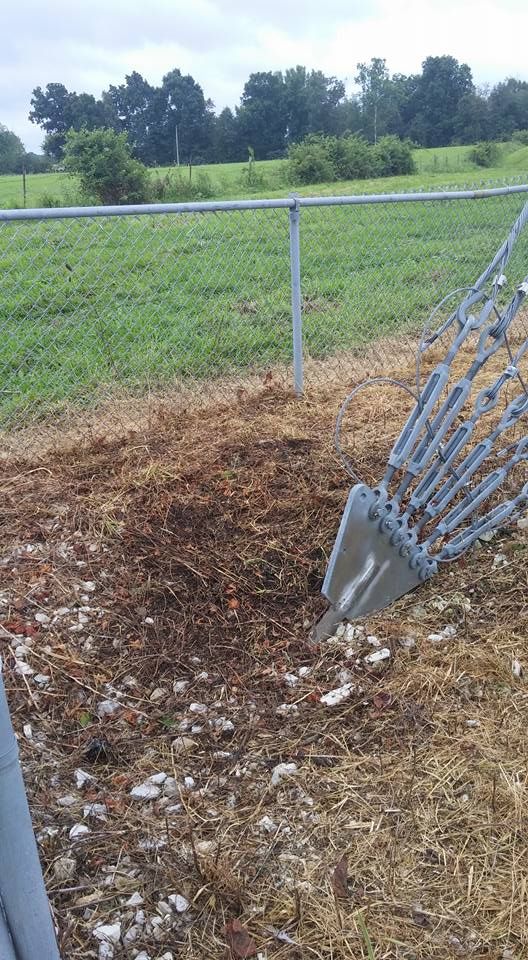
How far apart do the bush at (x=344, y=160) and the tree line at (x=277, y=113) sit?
20178 mm

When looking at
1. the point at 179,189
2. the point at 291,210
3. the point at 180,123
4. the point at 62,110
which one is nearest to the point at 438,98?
the point at 180,123

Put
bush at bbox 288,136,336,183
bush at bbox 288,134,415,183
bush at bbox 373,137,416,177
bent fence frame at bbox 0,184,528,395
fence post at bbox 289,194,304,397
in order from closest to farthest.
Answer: bent fence frame at bbox 0,184,528,395
fence post at bbox 289,194,304,397
bush at bbox 288,136,336,183
bush at bbox 288,134,415,183
bush at bbox 373,137,416,177

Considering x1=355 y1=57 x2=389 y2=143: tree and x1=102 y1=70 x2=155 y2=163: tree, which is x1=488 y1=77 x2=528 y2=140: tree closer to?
x1=355 y1=57 x2=389 y2=143: tree

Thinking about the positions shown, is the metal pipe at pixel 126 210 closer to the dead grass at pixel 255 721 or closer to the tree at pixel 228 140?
the dead grass at pixel 255 721

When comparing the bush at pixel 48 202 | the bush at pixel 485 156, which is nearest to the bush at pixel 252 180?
the bush at pixel 48 202

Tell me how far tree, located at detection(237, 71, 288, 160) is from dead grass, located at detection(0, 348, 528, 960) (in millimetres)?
47648

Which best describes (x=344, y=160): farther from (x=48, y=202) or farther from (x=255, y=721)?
(x=255, y=721)

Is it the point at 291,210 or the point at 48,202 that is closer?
the point at 291,210

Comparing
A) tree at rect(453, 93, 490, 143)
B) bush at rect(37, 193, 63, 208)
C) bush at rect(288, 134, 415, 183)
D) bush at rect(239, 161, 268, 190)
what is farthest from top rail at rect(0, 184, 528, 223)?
tree at rect(453, 93, 490, 143)

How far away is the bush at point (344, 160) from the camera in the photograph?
23.3 m

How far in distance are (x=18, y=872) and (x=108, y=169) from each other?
17.8 meters

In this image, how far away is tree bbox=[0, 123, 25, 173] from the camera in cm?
3958

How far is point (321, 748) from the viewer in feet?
7.45

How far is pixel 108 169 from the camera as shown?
664 inches
